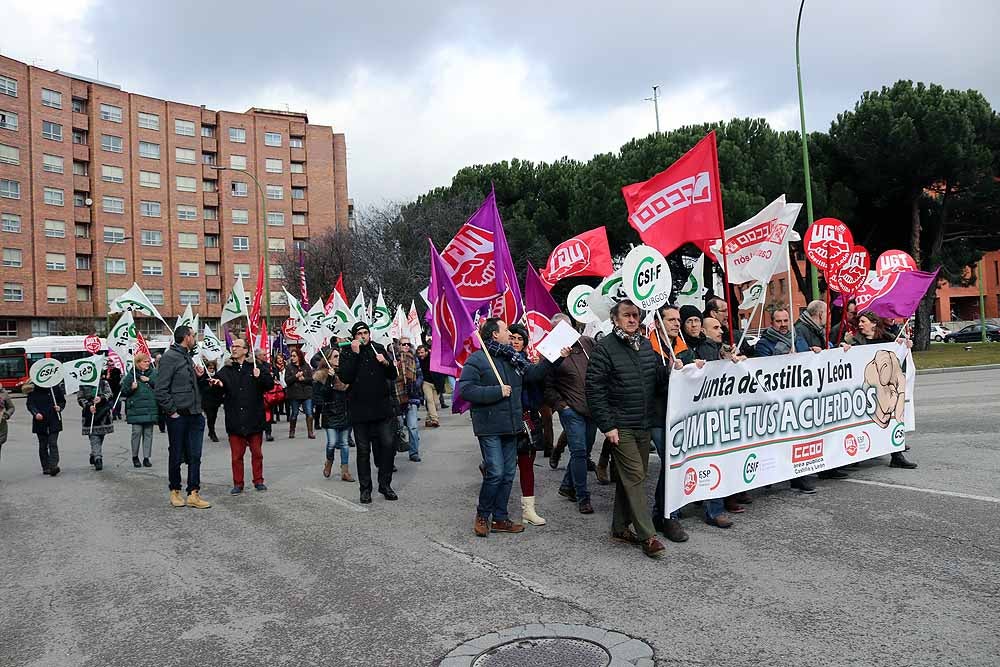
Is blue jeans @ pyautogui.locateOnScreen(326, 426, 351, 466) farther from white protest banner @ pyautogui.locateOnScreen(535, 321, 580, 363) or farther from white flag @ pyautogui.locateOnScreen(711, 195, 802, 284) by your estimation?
white flag @ pyautogui.locateOnScreen(711, 195, 802, 284)

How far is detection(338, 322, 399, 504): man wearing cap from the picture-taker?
26.1ft

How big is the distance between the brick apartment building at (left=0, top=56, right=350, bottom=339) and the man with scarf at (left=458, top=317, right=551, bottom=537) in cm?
4792

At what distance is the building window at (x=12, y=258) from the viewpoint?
5609 centimetres

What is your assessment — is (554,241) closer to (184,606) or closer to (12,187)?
(184,606)

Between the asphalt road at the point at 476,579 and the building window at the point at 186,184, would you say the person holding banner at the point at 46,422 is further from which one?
the building window at the point at 186,184

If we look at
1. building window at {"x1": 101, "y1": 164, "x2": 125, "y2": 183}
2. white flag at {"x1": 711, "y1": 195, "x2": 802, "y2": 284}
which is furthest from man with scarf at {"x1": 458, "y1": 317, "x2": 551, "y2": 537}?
building window at {"x1": 101, "y1": 164, "x2": 125, "y2": 183}

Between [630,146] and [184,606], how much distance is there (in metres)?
34.1

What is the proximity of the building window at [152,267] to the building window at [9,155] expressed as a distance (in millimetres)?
11474

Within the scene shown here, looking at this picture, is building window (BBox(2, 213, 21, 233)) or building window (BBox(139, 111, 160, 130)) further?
building window (BBox(139, 111, 160, 130))

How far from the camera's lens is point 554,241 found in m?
Result: 39.4

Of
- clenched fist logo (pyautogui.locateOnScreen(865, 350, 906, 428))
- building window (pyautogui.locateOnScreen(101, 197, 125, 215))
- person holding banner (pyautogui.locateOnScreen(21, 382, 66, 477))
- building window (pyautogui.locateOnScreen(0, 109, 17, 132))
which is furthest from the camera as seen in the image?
building window (pyautogui.locateOnScreen(101, 197, 125, 215))

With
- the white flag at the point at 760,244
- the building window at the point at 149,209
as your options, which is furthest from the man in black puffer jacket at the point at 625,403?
the building window at the point at 149,209

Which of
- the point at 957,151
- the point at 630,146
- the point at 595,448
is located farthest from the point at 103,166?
the point at 595,448

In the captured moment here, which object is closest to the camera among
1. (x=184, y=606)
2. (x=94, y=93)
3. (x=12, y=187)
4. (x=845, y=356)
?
(x=184, y=606)
